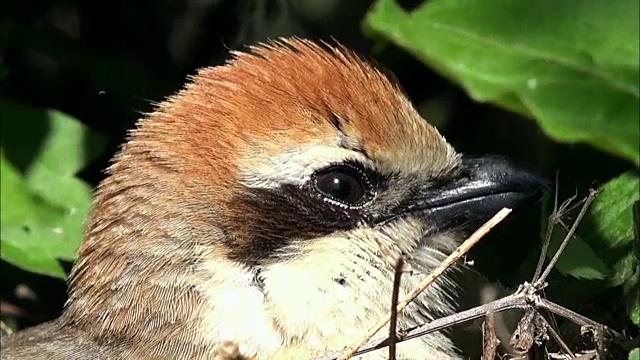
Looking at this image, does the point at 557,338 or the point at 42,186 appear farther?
the point at 42,186

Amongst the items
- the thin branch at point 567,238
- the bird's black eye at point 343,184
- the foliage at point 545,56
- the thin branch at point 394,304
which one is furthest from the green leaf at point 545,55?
the bird's black eye at point 343,184

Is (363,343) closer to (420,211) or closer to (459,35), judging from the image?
(420,211)

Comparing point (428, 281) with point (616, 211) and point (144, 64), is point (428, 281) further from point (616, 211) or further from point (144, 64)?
point (144, 64)

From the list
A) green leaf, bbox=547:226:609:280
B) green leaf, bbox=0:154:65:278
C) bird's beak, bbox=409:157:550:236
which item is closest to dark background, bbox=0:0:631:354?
green leaf, bbox=0:154:65:278

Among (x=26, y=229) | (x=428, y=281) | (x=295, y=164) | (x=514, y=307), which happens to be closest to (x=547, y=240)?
(x=514, y=307)

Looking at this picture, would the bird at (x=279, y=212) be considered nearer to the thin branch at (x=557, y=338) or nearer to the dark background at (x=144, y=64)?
the thin branch at (x=557, y=338)

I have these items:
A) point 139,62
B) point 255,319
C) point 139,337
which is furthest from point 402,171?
point 139,62

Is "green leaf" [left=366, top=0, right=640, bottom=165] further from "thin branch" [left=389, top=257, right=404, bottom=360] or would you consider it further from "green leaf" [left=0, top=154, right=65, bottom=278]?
"green leaf" [left=0, top=154, right=65, bottom=278]
